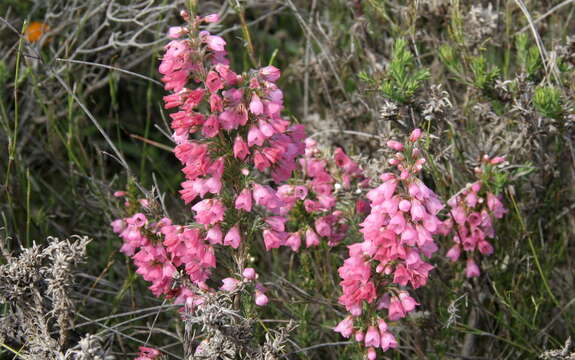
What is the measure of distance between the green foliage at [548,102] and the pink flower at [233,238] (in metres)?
1.40

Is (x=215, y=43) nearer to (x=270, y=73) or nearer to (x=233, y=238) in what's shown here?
(x=270, y=73)

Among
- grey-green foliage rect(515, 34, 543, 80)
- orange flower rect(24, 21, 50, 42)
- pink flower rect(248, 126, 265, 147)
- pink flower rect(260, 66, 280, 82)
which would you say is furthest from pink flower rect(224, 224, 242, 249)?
orange flower rect(24, 21, 50, 42)

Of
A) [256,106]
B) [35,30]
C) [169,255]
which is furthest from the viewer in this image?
[35,30]

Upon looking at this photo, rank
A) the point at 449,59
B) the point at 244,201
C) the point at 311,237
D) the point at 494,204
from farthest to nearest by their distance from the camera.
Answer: the point at 449,59
the point at 311,237
the point at 494,204
the point at 244,201

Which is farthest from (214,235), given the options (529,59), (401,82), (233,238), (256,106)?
(529,59)

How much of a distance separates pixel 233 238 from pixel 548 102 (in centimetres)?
145

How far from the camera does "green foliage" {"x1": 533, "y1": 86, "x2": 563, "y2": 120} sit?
9.60 feet

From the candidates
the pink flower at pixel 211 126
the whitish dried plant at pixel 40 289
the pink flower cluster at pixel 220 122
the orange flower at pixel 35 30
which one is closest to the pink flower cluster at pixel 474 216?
the pink flower cluster at pixel 220 122

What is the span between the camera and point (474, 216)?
3.11m

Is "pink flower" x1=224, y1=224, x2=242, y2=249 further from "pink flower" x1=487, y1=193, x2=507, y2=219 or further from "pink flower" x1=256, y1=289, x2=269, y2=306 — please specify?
"pink flower" x1=487, y1=193, x2=507, y2=219

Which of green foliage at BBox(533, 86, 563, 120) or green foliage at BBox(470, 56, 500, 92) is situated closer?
green foliage at BBox(533, 86, 563, 120)

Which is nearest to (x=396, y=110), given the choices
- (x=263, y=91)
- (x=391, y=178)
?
(x=391, y=178)

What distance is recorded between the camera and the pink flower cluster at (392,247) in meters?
2.44

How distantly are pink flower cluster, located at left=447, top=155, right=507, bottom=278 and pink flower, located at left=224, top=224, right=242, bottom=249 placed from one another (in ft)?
3.26
